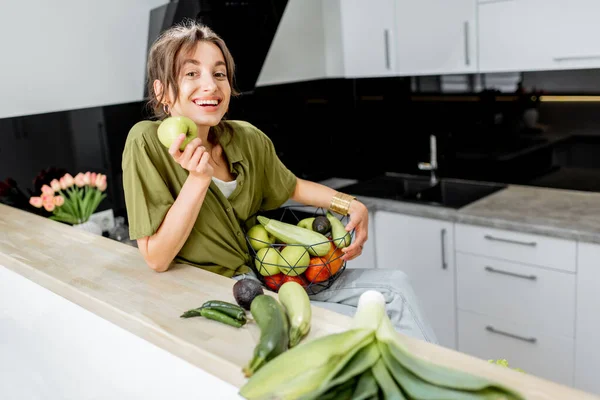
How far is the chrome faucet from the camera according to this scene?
3.39 metres

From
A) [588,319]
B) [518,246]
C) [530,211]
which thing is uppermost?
[530,211]

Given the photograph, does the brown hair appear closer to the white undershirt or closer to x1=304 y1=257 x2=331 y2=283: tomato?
the white undershirt

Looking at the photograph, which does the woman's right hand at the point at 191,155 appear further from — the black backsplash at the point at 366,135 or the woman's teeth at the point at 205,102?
the black backsplash at the point at 366,135

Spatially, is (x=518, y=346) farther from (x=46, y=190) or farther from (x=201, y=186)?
(x=46, y=190)

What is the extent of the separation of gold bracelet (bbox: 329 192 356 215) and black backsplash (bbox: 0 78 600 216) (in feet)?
4.23

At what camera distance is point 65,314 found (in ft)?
4.34

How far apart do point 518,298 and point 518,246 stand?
0.72 ft

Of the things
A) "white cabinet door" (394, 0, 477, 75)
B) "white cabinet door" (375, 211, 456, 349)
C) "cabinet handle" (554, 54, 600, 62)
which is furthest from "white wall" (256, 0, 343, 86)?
"cabinet handle" (554, 54, 600, 62)

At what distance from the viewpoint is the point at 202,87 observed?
1400 mm

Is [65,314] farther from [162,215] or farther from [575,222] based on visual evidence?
[575,222]

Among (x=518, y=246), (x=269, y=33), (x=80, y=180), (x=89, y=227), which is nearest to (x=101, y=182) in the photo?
(x=80, y=180)

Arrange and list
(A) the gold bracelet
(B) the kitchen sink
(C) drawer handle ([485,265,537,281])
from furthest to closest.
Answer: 1. (B) the kitchen sink
2. (C) drawer handle ([485,265,537,281])
3. (A) the gold bracelet

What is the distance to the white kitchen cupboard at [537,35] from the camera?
2.49m

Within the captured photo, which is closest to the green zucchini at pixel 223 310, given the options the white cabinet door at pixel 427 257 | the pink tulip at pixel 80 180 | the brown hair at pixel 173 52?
the brown hair at pixel 173 52
